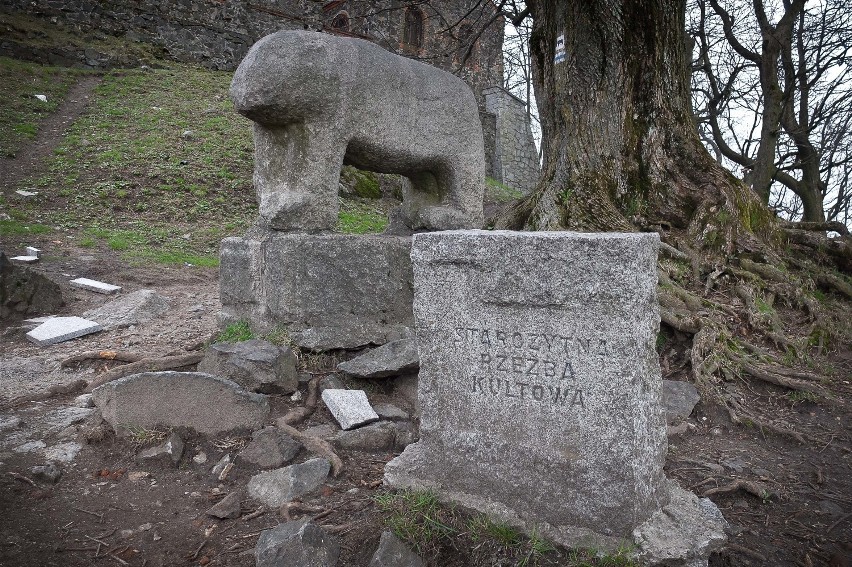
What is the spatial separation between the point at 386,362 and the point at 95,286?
148 inches

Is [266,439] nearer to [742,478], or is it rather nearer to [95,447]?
[95,447]

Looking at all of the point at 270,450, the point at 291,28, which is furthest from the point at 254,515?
the point at 291,28

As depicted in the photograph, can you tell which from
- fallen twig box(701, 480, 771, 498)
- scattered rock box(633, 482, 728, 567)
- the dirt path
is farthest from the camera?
the dirt path

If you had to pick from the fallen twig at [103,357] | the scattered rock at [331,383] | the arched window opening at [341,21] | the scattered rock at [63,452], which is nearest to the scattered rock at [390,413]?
the scattered rock at [331,383]

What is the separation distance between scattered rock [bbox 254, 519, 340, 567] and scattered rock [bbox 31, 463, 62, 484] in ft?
4.15

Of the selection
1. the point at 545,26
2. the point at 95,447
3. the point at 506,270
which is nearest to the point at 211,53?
the point at 545,26

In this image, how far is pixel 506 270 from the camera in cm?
239

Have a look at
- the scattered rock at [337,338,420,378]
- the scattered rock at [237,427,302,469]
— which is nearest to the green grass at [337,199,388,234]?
the scattered rock at [337,338,420,378]

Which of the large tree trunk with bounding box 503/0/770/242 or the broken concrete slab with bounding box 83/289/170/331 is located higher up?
the large tree trunk with bounding box 503/0/770/242

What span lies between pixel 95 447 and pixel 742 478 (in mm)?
3370

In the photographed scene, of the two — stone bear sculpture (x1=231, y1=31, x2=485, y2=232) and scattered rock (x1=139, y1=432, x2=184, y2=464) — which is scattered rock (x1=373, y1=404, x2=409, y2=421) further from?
stone bear sculpture (x1=231, y1=31, x2=485, y2=232)

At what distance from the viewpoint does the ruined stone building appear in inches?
619

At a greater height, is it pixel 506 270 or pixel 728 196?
pixel 728 196

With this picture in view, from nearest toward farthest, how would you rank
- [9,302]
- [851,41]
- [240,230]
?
[9,302], [240,230], [851,41]
